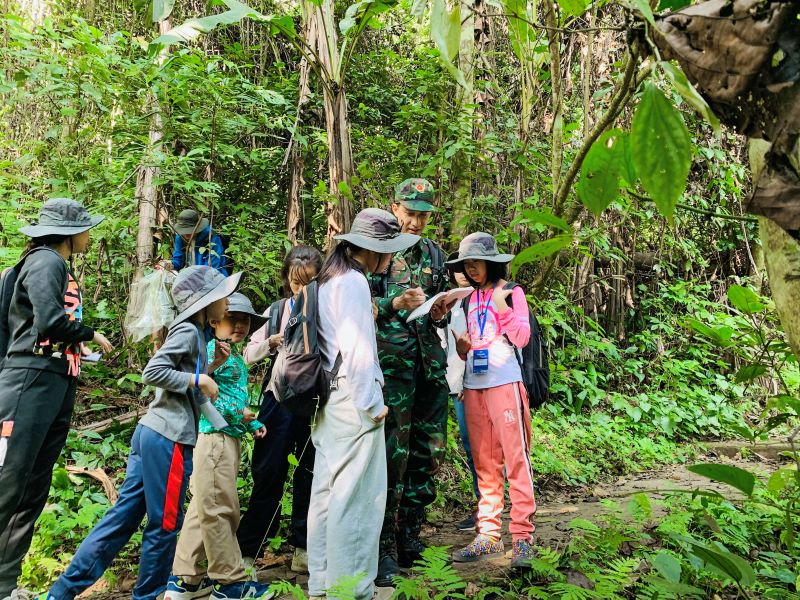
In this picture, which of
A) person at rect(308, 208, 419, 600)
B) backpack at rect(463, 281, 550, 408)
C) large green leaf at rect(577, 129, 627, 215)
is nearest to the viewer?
large green leaf at rect(577, 129, 627, 215)

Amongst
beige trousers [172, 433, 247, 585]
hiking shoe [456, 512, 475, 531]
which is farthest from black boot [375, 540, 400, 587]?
hiking shoe [456, 512, 475, 531]

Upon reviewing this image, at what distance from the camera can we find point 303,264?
13.1 feet

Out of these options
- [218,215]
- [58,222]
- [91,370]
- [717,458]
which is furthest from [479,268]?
[717,458]

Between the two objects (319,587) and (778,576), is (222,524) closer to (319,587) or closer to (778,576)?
(319,587)

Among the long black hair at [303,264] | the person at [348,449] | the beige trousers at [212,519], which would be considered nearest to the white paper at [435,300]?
the person at [348,449]

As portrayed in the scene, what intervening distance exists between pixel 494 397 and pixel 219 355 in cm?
169

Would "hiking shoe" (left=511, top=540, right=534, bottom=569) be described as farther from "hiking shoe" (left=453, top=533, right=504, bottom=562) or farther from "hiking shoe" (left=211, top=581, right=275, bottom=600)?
"hiking shoe" (left=211, top=581, right=275, bottom=600)

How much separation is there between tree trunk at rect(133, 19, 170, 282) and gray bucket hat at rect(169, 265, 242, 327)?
2.31m

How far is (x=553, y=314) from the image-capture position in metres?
7.04

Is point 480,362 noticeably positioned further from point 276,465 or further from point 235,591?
point 235,591

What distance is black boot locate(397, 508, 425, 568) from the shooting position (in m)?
3.67

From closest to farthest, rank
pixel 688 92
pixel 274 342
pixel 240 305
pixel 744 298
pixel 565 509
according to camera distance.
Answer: pixel 688 92
pixel 744 298
pixel 240 305
pixel 274 342
pixel 565 509

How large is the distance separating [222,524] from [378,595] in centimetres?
90

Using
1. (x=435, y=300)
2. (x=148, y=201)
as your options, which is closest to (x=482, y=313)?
(x=435, y=300)
